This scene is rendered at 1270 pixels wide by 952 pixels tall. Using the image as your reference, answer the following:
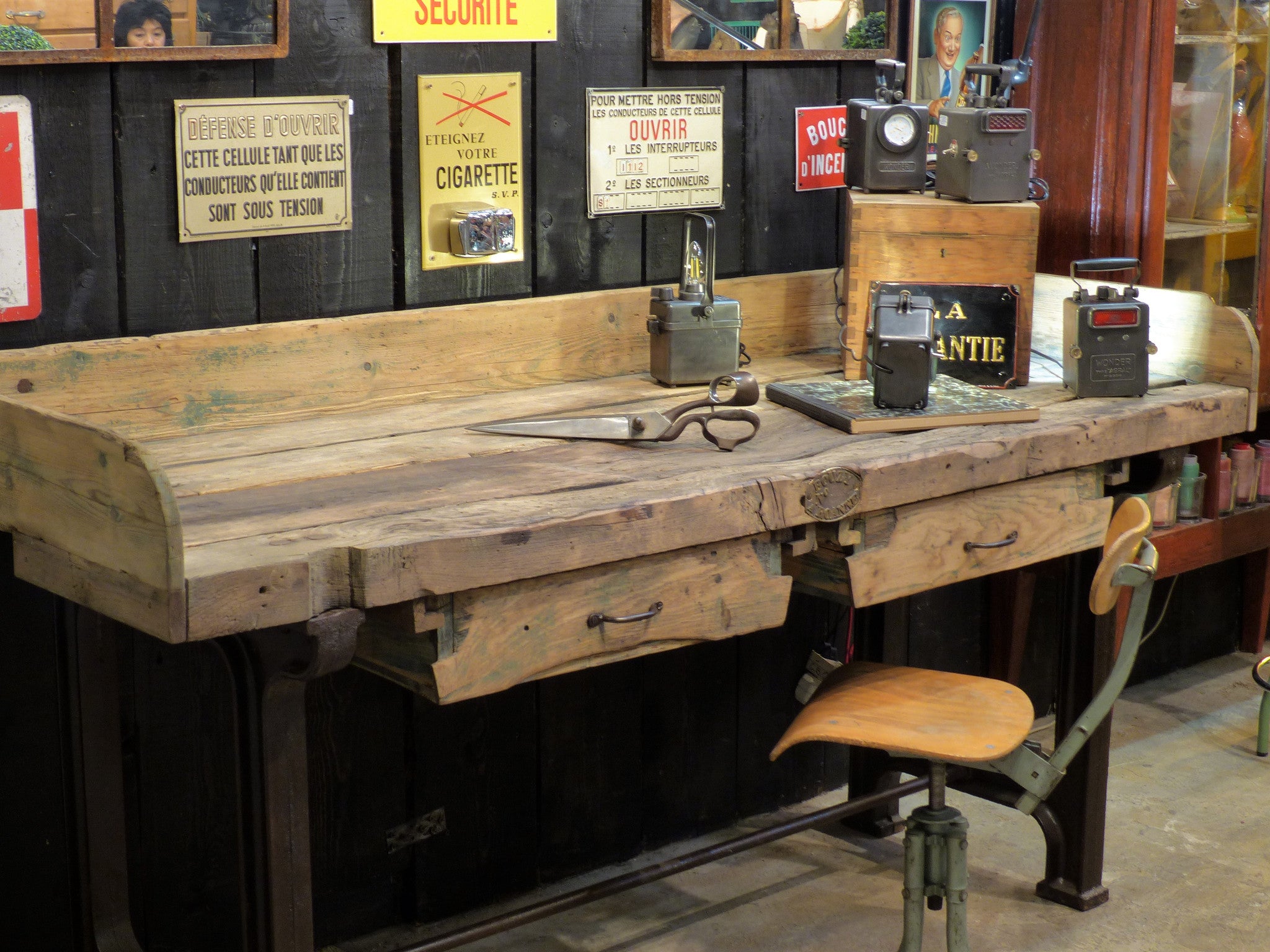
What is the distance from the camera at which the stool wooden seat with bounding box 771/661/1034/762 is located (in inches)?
82.5

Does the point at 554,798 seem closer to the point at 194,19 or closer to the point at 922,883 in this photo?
the point at 922,883

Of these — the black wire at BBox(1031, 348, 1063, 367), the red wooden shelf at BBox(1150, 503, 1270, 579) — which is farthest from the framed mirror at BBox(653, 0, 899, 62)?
the red wooden shelf at BBox(1150, 503, 1270, 579)

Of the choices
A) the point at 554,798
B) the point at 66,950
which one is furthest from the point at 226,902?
the point at 554,798

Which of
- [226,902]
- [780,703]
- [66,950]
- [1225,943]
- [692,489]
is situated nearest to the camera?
[692,489]

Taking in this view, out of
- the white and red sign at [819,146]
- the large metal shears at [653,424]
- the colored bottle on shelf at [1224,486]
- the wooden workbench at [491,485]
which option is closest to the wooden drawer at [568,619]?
the wooden workbench at [491,485]

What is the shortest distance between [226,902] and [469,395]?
912 mm

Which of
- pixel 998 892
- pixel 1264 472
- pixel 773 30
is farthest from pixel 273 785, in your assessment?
pixel 1264 472

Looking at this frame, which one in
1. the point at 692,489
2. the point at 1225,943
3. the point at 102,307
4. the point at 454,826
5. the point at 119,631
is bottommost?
the point at 1225,943

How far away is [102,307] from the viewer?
7.30 feet

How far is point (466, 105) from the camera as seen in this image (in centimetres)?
255

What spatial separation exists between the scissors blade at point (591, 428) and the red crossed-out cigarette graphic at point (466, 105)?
544 mm

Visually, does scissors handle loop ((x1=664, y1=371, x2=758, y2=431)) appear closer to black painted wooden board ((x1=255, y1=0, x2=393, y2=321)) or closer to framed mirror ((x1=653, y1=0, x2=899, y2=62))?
black painted wooden board ((x1=255, y1=0, x2=393, y2=321))

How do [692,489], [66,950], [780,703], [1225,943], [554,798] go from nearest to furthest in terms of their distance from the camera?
[692,489]
[66,950]
[1225,943]
[554,798]
[780,703]

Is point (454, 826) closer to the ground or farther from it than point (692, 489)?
closer to the ground
